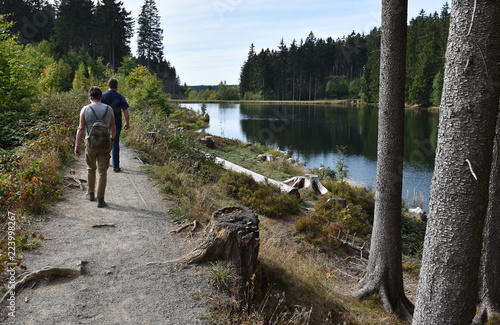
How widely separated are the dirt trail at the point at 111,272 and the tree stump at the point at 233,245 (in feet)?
0.64

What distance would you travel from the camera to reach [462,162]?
3.31m

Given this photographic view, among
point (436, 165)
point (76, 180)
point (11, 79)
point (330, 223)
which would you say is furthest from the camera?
point (11, 79)

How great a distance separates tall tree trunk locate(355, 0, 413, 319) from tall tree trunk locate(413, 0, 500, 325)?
220 centimetres

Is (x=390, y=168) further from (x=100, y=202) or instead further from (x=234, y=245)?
(x=100, y=202)

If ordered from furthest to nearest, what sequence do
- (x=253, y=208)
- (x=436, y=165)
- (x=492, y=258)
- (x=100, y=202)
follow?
(x=253, y=208), (x=100, y=202), (x=492, y=258), (x=436, y=165)

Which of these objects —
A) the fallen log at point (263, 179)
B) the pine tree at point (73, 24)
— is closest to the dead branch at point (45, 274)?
the fallen log at point (263, 179)

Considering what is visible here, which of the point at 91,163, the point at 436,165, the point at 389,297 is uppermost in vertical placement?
the point at 436,165

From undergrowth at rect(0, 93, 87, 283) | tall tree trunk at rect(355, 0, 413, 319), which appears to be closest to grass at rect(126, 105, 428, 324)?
tall tree trunk at rect(355, 0, 413, 319)

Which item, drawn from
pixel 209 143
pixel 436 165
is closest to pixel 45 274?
pixel 436 165

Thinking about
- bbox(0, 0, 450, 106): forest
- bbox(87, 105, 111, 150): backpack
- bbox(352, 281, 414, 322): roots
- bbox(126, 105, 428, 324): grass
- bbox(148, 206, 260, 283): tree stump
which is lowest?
bbox(352, 281, 414, 322): roots

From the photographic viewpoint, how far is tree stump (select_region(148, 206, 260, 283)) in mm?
4539

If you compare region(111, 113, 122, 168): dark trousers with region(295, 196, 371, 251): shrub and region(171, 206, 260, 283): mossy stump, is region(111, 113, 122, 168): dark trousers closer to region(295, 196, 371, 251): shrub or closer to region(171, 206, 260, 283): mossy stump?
region(171, 206, 260, 283): mossy stump

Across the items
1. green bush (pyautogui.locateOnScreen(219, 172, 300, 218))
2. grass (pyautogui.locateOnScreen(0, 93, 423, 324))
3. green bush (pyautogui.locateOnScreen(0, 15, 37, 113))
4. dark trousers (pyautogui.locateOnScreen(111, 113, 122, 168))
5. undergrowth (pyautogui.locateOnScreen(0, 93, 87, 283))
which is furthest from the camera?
green bush (pyautogui.locateOnScreen(0, 15, 37, 113))

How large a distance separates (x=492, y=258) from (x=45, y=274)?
6.15 metres
